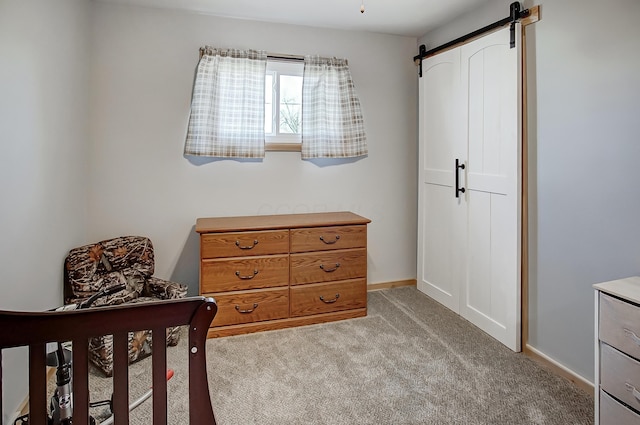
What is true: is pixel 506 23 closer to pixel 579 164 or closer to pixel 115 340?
pixel 579 164

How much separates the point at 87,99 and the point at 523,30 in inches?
123

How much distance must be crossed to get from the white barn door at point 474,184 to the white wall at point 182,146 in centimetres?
34

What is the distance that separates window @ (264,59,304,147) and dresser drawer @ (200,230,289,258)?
A: 0.97 metres

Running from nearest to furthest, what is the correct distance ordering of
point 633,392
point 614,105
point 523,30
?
point 633,392 < point 614,105 < point 523,30

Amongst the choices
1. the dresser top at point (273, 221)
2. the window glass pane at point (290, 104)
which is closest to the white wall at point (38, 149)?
the dresser top at point (273, 221)

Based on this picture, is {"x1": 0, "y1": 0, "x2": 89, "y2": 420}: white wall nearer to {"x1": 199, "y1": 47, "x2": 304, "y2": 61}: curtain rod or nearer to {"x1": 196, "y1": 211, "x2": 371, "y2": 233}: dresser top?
{"x1": 196, "y1": 211, "x2": 371, "y2": 233}: dresser top

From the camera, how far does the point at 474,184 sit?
3.06 m

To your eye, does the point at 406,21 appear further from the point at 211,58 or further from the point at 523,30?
the point at 211,58

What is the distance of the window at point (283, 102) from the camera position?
3.54 m

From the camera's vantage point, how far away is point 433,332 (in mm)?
2975

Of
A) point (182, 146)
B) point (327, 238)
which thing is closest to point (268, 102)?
point (182, 146)

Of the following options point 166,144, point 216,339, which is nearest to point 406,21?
point 166,144

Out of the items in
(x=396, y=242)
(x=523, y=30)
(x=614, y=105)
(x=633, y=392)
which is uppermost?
(x=523, y=30)

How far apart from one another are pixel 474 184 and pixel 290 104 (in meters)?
1.73
